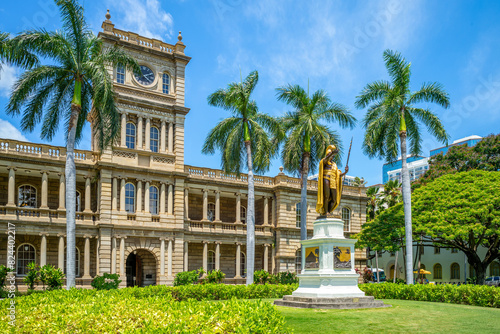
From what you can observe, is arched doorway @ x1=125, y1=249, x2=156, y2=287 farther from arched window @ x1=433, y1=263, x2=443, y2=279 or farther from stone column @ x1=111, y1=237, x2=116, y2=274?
arched window @ x1=433, y1=263, x2=443, y2=279

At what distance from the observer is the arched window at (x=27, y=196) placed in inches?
1252

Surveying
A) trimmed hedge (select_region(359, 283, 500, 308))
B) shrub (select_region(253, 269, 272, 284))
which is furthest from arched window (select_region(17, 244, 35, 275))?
trimmed hedge (select_region(359, 283, 500, 308))

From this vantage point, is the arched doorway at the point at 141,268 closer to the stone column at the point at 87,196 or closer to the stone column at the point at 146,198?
the stone column at the point at 146,198

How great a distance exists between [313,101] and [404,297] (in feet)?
45.3

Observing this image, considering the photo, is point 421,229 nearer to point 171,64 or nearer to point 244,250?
point 244,250

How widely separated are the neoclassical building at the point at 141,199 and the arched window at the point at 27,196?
0.20ft

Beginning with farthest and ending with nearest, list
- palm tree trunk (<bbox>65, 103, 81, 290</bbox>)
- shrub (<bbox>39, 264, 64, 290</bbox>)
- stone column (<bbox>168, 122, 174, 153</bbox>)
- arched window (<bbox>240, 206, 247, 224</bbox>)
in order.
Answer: arched window (<bbox>240, 206, 247, 224</bbox>), stone column (<bbox>168, 122, 174, 153</bbox>), shrub (<bbox>39, 264, 64, 290</bbox>), palm tree trunk (<bbox>65, 103, 81, 290</bbox>)

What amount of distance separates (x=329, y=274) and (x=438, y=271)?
37.6 metres

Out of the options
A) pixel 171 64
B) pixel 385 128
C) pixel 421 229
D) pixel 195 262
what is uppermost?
pixel 171 64

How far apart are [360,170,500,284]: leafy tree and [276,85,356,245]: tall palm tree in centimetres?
659

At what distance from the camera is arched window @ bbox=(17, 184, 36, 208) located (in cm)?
3180

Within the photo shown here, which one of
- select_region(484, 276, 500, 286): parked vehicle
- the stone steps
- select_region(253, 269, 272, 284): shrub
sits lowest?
select_region(484, 276, 500, 286): parked vehicle

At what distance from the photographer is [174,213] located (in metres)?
34.2

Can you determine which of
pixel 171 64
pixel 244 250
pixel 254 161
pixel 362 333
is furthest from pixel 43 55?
pixel 244 250
